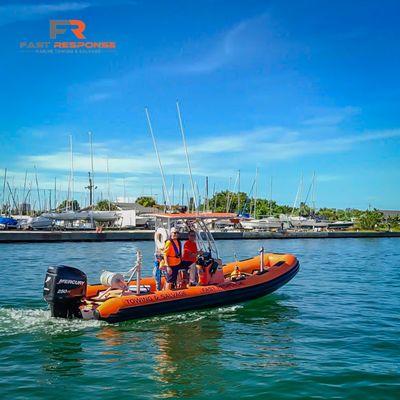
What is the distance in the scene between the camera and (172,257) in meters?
12.4

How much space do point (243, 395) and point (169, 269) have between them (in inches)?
206

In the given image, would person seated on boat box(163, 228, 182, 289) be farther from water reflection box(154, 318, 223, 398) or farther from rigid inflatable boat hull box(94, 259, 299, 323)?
water reflection box(154, 318, 223, 398)

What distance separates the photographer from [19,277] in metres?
20.0

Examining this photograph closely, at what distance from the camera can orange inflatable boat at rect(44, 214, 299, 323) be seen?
10.9 meters

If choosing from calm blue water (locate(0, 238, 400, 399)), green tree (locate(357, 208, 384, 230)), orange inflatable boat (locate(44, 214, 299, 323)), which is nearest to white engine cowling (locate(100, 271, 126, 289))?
orange inflatable boat (locate(44, 214, 299, 323))

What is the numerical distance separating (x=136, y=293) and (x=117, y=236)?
38174 mm

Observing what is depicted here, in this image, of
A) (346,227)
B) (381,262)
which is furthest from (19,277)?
(346,227)

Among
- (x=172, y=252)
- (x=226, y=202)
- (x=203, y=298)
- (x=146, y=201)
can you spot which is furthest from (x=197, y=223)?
(x=146, y=201)

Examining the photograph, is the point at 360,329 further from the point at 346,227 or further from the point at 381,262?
the point at 346,227

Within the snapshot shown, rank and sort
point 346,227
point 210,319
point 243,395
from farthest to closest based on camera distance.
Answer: point 346,227, point 210,319, point 243,395

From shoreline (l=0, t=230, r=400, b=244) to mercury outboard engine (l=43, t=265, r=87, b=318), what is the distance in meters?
35.0

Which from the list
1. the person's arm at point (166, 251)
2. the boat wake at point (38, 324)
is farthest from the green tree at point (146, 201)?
the boat wake at point (38, 324)

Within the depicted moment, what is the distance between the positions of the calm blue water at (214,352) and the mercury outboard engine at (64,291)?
0.23 metres

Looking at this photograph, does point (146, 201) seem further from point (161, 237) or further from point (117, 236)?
point (161, 237)
